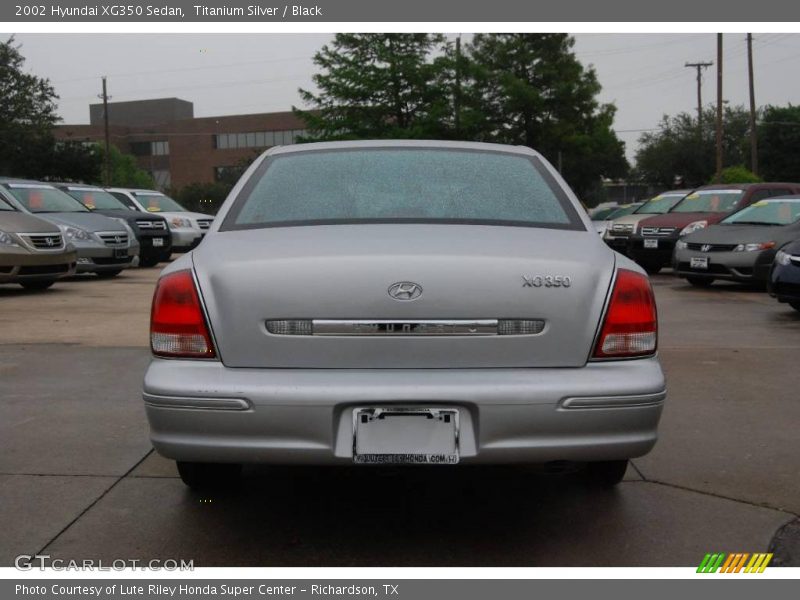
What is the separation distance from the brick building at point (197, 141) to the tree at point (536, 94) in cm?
4104

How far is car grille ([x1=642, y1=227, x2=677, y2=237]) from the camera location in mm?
16625

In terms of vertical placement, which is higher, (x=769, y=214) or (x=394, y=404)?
(x=769, y=214)

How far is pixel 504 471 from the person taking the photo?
180 inches

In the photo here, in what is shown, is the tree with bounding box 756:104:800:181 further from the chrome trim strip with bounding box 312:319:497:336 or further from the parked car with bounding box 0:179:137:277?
the chrome trim strip with bounding box 312:319:497:336

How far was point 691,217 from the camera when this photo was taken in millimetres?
16688

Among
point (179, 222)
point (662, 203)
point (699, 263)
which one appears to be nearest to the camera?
point (699, 263)

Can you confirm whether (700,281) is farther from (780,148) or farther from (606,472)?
(780,148)

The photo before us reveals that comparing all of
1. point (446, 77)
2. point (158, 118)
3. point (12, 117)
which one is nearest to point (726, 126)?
point (446, 77)

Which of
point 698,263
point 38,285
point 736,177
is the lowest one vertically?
point 38,285

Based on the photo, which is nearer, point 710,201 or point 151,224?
point 710,201

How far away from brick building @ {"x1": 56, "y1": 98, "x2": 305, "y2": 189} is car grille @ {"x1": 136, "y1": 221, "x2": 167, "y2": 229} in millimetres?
73406

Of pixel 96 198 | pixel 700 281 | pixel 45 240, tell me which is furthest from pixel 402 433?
pixel 96 198

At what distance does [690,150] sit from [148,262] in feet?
183
